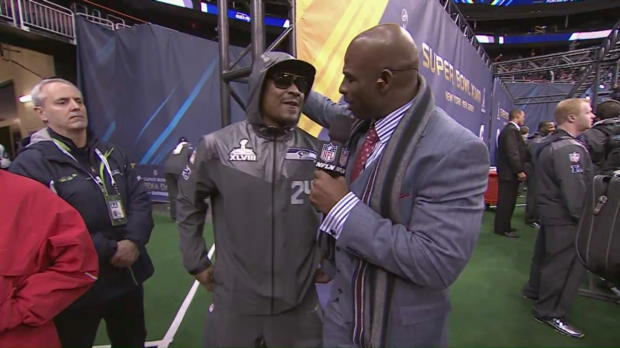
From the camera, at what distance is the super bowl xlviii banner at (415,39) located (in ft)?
6.81

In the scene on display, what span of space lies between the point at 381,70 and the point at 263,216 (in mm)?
778

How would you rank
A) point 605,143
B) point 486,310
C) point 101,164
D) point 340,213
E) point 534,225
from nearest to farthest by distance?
point 340,213 → point 101,164 → point 486,310 → point 605,143 → point 534,225

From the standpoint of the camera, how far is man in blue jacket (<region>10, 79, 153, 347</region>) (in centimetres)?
158

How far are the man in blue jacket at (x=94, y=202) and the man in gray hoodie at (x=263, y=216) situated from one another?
1.58ft

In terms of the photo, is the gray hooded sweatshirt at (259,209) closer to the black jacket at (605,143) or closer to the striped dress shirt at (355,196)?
the striped dress shirt at (355,196)

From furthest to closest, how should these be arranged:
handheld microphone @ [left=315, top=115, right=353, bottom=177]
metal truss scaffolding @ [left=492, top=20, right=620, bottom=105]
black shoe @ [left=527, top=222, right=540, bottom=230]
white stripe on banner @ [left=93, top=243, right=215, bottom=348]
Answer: metal truss scaffolding @ [left=492, top=20, right=620, bottom=105], black shoe @ [left=527, top=222, right=540, bottom=230], white stripe on banner @ [left=93, top=243, right=215, bottom=348], handheld microphone @ [left=315, top=115, right=353, bottom=177]

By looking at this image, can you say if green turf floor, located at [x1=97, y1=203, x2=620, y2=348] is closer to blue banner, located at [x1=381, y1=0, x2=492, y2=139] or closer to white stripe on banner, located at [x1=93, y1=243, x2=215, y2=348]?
white stripe on banner, located at [x1=93, y1=243, x2=215, y2=348]

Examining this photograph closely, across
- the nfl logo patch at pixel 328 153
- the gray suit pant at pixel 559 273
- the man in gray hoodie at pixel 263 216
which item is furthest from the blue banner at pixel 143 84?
the nfl logo patch at pixel 328 153

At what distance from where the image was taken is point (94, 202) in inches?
64.8

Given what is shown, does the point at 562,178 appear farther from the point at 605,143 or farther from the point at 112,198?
the point at 112,198

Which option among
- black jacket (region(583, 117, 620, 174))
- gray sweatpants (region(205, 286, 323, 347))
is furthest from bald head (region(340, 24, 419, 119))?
black jacket (region(583, 117, 620, 174))

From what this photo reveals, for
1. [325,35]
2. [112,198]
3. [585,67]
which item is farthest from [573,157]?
[585,67]

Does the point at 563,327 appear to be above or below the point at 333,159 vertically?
below

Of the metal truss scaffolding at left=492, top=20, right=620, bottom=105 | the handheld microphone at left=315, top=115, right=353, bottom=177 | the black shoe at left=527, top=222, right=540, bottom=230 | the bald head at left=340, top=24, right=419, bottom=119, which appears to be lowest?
the black shoe at left=527, top=222, right=540, bottom=230
